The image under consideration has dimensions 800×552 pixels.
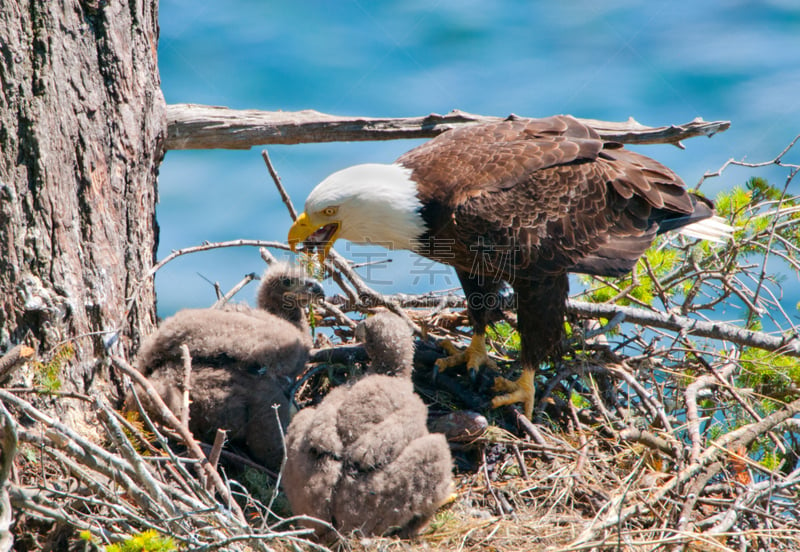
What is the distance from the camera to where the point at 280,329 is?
387 centimetres

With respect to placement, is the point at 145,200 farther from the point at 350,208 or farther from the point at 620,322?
the point at 620,322

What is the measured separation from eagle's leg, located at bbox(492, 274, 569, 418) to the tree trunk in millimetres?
2033

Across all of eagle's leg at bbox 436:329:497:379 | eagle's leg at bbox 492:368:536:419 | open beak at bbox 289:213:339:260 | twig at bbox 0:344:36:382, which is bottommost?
eagle's leg at bbox 492:368:536:419

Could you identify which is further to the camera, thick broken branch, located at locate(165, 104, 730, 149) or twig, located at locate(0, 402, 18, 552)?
thick broken branch, located at locate(165, 104, 730, 149)

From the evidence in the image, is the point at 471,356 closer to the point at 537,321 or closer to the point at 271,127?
the point at 537,321

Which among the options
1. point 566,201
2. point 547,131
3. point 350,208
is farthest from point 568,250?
point 350,208

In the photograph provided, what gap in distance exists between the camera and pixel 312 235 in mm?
4305

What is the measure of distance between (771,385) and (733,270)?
0.82 meters

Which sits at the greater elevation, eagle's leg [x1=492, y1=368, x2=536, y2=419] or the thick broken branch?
the thick broken branch

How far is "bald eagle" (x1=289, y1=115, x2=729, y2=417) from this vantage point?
414 cm

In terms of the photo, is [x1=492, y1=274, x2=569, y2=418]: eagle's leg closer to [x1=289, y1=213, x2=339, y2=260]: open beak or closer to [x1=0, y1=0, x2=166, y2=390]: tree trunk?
[x1=289, y1=213, x2=339, y2=260]: open beak

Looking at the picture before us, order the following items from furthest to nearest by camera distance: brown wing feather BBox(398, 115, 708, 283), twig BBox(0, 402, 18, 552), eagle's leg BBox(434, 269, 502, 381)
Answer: eagle's leg BBox(434, 269, 502, 381)
brown wing feather BBox(398, 115, 708, 283)
twig BBox(0, 402, 18, 552)

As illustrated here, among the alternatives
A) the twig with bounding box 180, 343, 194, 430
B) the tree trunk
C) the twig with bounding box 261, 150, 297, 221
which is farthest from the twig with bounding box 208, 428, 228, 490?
the twig with bounding box 261, 150, 297, 221

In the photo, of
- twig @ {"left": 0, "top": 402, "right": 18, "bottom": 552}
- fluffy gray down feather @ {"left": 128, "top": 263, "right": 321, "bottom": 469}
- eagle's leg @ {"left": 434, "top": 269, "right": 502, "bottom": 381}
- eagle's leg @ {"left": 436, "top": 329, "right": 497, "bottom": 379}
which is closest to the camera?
twig @ {"left": 0, "top": 402, "right": 18, "bottom": 552}
